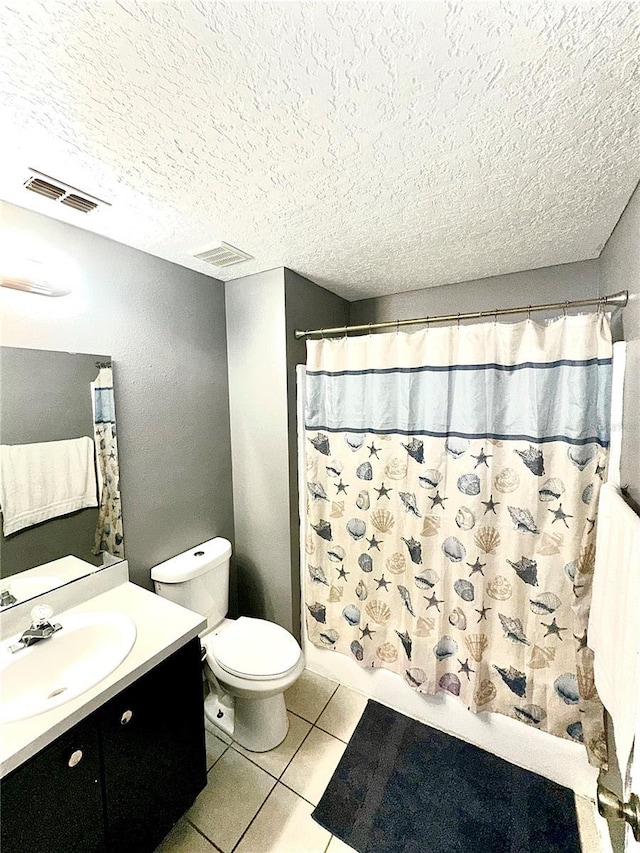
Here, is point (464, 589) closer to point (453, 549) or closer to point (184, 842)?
point (453, 549)

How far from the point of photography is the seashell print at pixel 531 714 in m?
1.54

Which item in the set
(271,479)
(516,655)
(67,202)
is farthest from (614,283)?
(67,202)

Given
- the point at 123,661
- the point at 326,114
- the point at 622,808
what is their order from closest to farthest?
the point at 622,808 → the point at 326,114 → the point at 123,661

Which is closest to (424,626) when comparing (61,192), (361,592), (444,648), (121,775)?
(444,648)

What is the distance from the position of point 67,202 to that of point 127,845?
82.9 inches

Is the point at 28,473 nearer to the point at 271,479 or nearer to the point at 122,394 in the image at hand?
the point at 122,394

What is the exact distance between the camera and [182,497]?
193 cm

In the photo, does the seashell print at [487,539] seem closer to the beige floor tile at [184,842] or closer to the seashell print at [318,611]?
the seashell print at [318,611]

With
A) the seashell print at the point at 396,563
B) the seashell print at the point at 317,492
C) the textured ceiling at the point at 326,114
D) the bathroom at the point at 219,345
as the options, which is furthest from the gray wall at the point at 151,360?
the seashell print at the point at 396,563

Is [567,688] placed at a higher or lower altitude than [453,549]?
lower

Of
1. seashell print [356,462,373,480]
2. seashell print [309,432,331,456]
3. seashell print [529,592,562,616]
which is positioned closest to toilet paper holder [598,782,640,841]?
seashell print [529,592,562,616]

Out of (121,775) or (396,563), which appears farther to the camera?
(396,563)

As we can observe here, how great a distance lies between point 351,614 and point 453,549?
2.37 feet

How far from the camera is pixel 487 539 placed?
158cm
